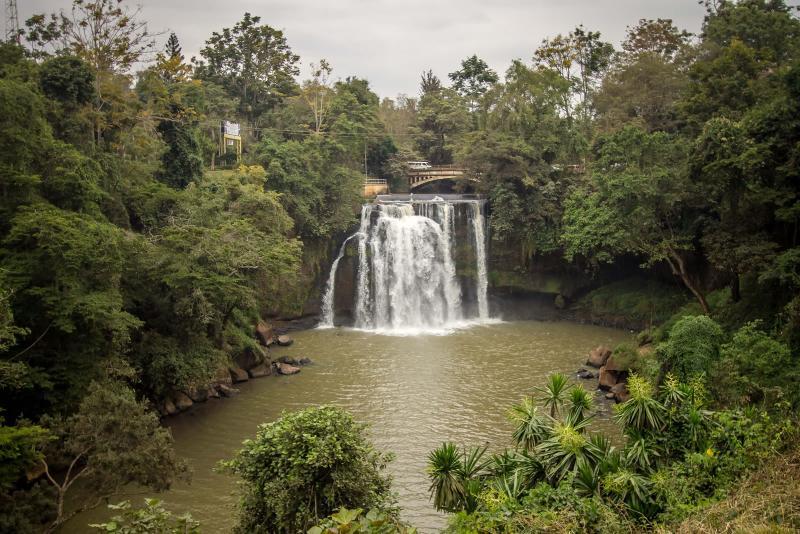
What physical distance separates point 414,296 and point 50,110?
60.2 feet

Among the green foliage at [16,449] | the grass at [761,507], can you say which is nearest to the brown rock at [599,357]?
the grass at [761,507]

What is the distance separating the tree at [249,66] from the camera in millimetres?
42812

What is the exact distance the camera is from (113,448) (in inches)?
436

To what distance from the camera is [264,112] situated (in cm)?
4275

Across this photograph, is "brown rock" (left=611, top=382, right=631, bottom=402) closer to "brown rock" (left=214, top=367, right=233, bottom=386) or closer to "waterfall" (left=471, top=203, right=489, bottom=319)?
"brown rock" (left=214, top=367, right=233, bottom=386)

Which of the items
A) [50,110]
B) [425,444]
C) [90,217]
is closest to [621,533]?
[425,444]

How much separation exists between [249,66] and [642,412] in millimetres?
38968

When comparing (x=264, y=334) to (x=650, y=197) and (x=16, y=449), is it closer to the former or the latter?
(x=16, y=449)

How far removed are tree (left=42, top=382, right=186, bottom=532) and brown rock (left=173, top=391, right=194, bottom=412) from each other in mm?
6641

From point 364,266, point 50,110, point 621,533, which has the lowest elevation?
point 621,533

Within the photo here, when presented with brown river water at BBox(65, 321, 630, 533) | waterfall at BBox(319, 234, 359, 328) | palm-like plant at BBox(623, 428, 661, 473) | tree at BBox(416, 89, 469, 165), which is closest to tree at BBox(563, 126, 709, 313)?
brown river water at BBox(65, 321, 630, 533)

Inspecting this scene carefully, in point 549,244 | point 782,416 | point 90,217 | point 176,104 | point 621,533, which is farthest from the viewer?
point 549,244

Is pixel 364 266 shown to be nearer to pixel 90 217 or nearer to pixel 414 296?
pixel 414 296

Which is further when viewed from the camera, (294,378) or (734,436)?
(294,378)
